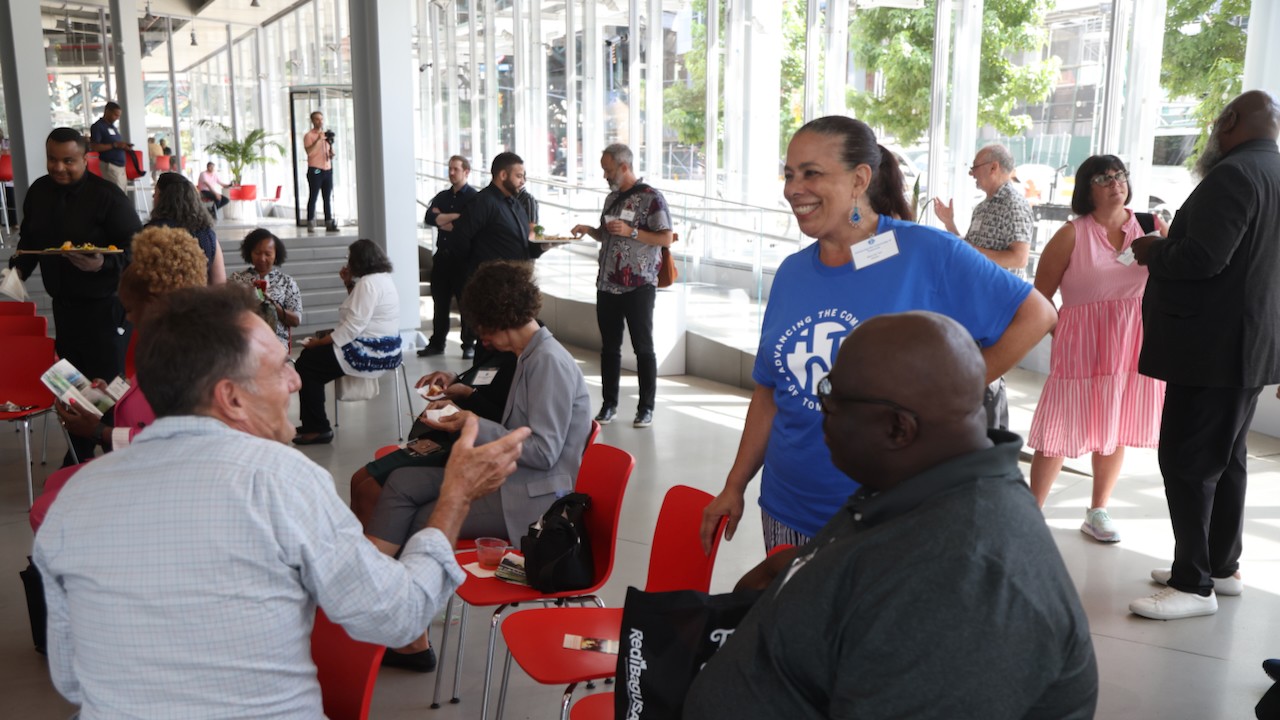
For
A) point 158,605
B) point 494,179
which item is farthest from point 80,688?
point 494,179

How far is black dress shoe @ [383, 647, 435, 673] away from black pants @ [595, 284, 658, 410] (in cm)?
314

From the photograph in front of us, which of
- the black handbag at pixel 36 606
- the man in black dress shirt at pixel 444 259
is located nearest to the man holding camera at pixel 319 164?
the man in black dress shirt at pixel 444 259

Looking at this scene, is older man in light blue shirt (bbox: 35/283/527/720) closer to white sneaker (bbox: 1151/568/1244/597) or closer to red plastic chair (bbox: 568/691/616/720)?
red plastic chair (bbox: 568/691/616/720)

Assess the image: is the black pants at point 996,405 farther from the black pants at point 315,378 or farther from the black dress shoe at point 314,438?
the black dress shoe at point 314,438

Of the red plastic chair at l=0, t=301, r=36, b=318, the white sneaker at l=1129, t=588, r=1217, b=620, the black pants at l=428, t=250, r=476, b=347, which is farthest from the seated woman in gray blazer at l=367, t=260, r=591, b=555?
the black pants at l=428, t=250, r=476, b=347

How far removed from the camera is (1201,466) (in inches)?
135

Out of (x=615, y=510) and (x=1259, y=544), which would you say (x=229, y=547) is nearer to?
(x=615, y=510)

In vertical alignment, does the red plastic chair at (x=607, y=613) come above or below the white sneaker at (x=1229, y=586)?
above

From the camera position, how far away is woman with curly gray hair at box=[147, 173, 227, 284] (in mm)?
5777

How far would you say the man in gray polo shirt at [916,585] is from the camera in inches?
41.3

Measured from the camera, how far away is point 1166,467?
138 inches

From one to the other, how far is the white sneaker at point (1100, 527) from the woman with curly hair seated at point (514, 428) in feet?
7.90

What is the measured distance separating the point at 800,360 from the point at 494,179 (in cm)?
574

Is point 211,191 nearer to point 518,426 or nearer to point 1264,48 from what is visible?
point 1264,48
